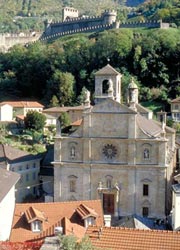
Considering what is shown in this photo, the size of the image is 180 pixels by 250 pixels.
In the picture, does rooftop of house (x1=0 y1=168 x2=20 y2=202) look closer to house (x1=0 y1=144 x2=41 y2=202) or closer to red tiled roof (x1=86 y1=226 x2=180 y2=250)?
red tiled roof (x1=86 y1=226 x2=180 y2=250)

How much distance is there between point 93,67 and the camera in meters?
94.4

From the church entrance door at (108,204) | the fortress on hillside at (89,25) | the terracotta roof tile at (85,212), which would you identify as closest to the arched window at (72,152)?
the church entrance door at (108,204)

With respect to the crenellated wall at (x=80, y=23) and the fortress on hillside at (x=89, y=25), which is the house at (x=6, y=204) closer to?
the fortress on hillside at (x=89, y=25)

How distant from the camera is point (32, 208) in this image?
29.5m

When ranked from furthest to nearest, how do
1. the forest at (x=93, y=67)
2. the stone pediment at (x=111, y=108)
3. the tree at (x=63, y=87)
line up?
1. the tree at (x=63, y=87)
2. the forest at (x=93, y=67)
3. the stone pediment at (x=111, y=108)

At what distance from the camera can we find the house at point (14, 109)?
265 ft

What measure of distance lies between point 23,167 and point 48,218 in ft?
69.2

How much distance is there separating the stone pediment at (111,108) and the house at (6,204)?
34.6 ft

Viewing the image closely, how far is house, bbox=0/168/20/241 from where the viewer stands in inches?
1122

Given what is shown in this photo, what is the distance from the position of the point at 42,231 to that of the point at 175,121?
46.4 meters

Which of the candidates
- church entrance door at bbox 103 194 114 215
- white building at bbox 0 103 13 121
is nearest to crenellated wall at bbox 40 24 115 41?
white building at bbox 0 103 13 121

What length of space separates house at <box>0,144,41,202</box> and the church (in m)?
7.40

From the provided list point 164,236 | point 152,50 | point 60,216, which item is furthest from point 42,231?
point 152,50

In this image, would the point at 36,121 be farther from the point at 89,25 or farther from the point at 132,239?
the point at 89,25
